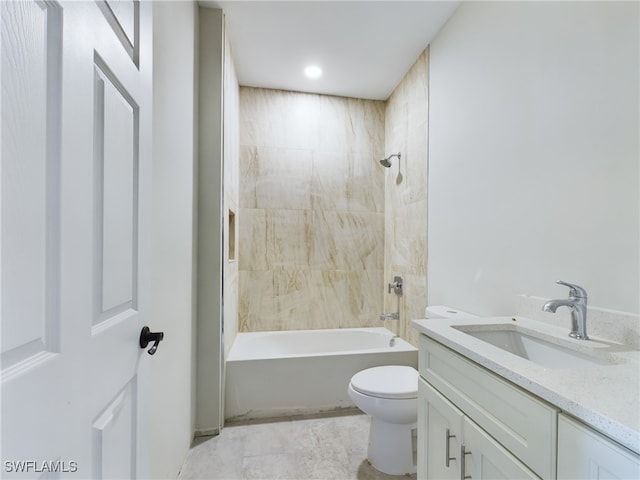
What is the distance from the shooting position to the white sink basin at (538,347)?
0.98 metres

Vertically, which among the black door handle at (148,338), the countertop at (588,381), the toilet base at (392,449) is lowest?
the toilet base at (392,449)

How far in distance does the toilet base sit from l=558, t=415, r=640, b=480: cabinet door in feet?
3.68

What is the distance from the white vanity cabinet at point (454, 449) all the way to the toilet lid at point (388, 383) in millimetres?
343

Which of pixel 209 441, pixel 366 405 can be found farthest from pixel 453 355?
pixel 209 441

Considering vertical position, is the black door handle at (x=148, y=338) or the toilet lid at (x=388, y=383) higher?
the black door handle at (x=148, y=338)

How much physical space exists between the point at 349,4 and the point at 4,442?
7.77ft

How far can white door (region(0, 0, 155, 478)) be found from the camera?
0.40m

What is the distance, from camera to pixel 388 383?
1.71m

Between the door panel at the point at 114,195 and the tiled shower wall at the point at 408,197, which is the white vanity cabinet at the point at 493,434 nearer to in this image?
the door panel at the point at 114,195

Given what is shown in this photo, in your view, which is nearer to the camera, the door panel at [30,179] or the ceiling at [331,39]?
the door panel at [30,179]

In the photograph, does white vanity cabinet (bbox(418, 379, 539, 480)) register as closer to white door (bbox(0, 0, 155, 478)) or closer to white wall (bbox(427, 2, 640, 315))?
white wall (bbox(427, 2, 640, 315))

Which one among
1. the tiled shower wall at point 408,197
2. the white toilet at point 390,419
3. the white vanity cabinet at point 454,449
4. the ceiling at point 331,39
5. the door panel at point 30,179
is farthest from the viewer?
the tiled shower wall at point 408,197

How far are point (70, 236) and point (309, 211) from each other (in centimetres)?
249

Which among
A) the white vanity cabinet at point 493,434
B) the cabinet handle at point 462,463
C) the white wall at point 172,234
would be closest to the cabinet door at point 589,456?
the white vanity cabinet at point 493,434
